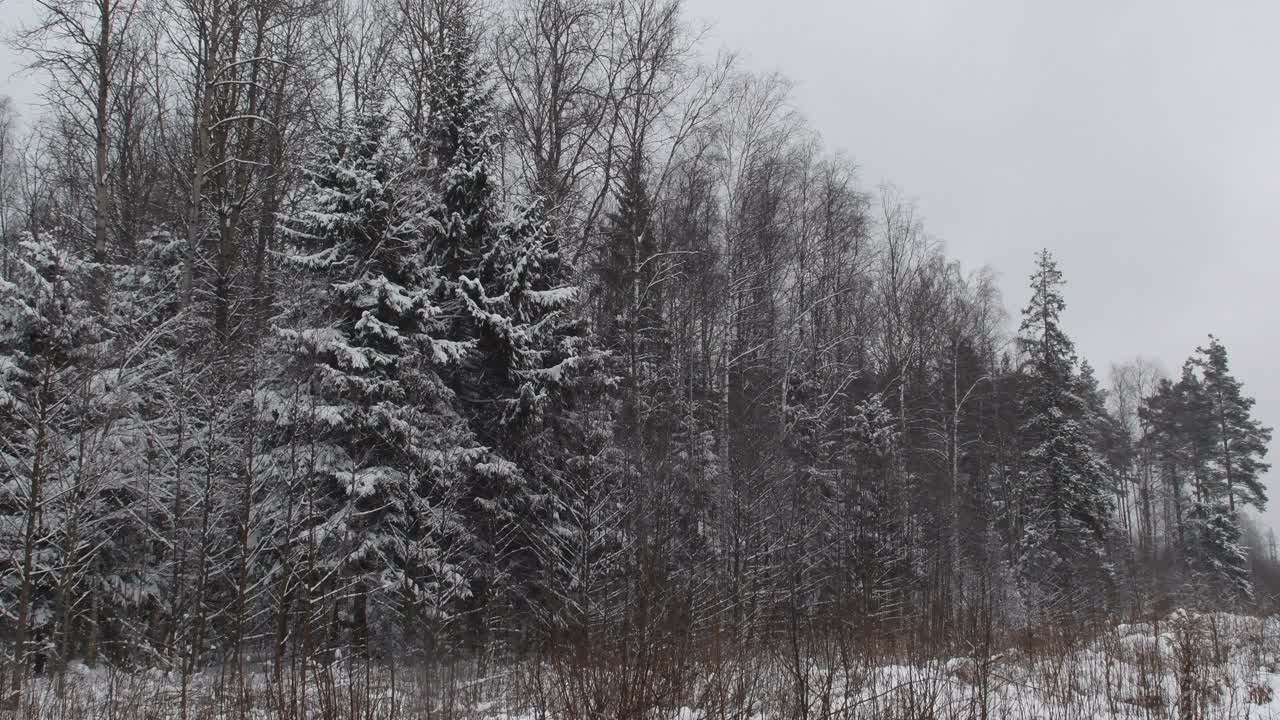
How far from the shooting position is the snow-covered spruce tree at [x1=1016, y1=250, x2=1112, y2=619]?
26.7 m

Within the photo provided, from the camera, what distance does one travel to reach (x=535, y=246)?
1502 centimetres

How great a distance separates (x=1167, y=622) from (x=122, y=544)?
17964 millimetres

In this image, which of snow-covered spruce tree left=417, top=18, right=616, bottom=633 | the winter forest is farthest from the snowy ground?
snow-covered spruce tree left=417, top=18, right=616, bottom=633

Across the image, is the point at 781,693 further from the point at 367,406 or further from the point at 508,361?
the point at 508,361

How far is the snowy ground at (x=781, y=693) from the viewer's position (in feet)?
14.3

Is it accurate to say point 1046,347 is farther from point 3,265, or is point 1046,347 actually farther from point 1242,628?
point 3,265

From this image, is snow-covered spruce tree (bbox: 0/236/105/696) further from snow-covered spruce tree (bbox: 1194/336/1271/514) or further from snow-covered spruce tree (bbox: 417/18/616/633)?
snow-covered spruce tree (bbox: 1194/336/1271/514)

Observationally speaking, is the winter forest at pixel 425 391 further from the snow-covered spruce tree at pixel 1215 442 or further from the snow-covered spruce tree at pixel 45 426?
the snow-covered spruce tree at pixel 1215 442

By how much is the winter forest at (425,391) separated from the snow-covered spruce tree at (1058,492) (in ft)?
1.52

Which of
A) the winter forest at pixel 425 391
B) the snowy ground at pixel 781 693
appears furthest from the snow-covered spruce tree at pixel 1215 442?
the snowy ground at pixel 781 693

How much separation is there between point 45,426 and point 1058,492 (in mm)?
28528

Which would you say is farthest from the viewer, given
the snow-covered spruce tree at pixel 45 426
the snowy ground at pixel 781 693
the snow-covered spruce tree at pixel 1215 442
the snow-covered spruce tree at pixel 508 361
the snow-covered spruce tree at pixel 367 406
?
the snow-covered spruce tree at pixel 1215 442

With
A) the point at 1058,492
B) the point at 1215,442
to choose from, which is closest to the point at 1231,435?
the point at 1215,442

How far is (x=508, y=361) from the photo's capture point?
1472 cm
